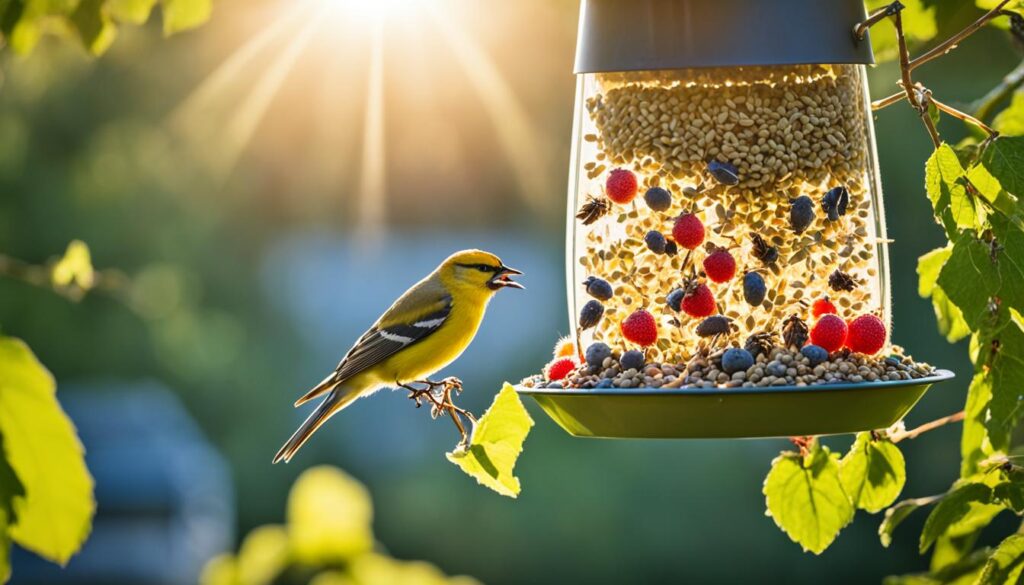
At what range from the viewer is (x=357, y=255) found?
1652cm

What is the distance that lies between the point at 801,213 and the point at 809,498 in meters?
0.78

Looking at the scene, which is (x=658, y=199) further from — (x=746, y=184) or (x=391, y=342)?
(x=391, y=342)

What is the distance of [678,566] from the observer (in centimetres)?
1565

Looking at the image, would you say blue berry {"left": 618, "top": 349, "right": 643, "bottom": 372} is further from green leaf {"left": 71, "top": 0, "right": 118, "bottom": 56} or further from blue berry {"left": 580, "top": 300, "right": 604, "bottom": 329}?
green leaf {"left": 71, "top": 0, "right": 118, "bottom": 56}

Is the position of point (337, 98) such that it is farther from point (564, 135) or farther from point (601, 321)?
point (601, 321)

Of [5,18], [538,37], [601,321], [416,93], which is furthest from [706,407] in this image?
[416,93]

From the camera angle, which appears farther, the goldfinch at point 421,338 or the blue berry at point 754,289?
the goldfinch at point 421,338

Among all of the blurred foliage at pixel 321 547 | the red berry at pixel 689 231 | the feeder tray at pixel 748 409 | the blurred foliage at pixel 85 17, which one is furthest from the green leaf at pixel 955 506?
the blurred foliage at pixel 85 17

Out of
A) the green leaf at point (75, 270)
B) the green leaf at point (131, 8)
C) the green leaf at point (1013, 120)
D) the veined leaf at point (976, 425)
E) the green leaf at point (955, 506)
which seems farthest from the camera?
the green leaf at point (75, 270)

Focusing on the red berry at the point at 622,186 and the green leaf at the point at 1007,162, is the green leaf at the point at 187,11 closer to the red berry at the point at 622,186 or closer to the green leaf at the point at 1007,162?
the red berry at the point at 622,186

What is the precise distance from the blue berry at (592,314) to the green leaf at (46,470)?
1.62 metres

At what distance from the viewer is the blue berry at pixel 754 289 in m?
3.35

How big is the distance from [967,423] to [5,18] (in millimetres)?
2442

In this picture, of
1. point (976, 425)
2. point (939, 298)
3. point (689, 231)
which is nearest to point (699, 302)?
point (689, 231)
